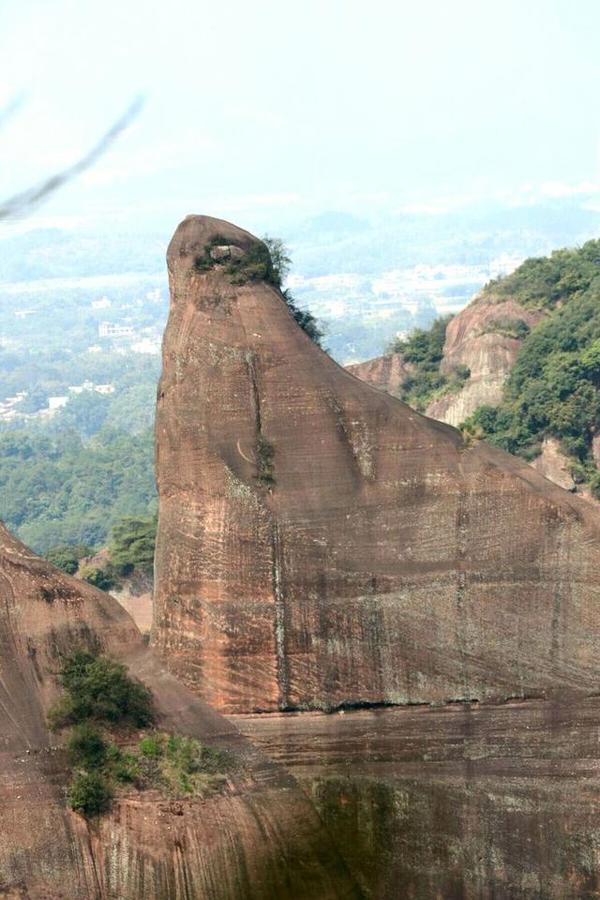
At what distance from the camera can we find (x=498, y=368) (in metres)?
56.0

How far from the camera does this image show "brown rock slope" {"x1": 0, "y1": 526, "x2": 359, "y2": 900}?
19125 mm

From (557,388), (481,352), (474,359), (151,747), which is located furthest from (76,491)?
(151,747)

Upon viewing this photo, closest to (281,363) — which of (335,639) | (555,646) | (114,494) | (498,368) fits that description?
(335,639)

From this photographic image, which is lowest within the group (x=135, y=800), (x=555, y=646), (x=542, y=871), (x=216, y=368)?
(x=542, y=871)

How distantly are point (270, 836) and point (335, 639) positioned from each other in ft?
9.35

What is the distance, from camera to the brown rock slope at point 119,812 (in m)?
19.1

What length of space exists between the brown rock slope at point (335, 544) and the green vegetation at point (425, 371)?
3396 centimetres

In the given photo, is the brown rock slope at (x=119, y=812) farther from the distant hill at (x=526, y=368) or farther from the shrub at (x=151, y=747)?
the distant hill at (x=526, y=368)

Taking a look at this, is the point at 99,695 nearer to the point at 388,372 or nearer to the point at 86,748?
the point at 86,748

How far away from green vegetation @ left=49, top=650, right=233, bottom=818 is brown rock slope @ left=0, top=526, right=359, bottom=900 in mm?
158

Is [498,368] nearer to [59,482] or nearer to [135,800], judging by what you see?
[135,800]

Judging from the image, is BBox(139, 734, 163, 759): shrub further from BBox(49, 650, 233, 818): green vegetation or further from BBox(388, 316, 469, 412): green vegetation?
BBox(388, 316, 469, 412): green vegetation

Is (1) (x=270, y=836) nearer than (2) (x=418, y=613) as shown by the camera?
Yes

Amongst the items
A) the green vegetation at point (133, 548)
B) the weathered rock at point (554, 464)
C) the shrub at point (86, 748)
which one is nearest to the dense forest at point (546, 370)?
the weathered rock at point (554, 464)
